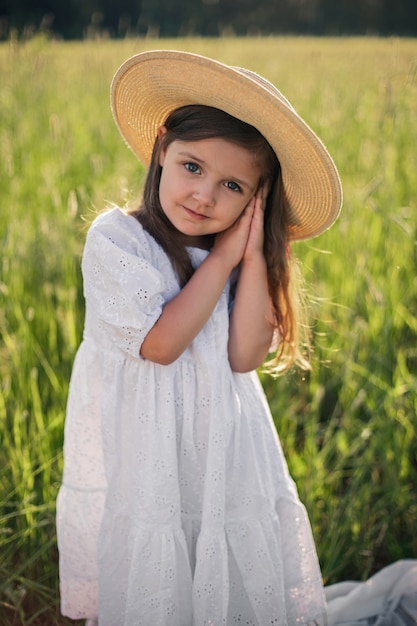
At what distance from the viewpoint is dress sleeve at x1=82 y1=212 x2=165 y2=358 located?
1.45 meters

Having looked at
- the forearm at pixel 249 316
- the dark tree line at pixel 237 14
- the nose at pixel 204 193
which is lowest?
the forearm at pixel 249 316

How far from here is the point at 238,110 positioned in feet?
4.56

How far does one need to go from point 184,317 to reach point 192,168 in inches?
11.8

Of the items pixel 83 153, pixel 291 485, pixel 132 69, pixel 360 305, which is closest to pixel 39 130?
pixel 83 153

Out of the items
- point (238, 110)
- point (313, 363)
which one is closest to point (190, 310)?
point (238, 110)

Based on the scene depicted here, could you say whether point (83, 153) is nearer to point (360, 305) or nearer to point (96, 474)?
point (360, 305)

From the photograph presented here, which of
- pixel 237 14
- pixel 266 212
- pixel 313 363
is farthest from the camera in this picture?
pixel 237 14

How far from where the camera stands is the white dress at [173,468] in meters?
1.50

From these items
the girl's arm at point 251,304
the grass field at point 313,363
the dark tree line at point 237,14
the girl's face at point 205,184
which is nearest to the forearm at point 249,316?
the girl's arm at point 251,304

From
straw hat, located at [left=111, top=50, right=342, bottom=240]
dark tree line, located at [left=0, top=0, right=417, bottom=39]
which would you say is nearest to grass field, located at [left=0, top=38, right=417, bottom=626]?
straw hat, located at [left=111, top=50, right=342, bottom=240]

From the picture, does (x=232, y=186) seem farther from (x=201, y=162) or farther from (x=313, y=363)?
(x=313, y=363)

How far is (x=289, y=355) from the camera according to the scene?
1.75 m

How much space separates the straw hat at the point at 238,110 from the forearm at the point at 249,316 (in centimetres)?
17

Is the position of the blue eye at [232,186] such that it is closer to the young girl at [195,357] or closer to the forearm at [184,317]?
the young girl at [195,357]
